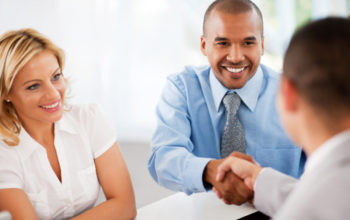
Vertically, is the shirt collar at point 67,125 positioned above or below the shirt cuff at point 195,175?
above

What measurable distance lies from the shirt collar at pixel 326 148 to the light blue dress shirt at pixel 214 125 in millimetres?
1034

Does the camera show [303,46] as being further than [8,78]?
No

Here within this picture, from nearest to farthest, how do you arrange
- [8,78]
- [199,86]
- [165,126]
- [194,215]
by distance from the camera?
[194,215] < [8,78] < [165,126] < [199,86]

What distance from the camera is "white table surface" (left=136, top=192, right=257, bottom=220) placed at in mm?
1454

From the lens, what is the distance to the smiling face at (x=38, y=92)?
161cm

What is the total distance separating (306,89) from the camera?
806 mm

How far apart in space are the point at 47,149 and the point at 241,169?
0.77m

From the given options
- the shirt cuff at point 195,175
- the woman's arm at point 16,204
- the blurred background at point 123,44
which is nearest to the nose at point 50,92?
the woman's arm at point 16,204

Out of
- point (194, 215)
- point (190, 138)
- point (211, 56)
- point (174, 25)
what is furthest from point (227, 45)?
point (174, 25)

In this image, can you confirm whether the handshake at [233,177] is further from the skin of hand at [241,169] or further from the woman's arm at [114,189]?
the woman's arm at [114,189]

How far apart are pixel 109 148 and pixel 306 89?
3.70 feet

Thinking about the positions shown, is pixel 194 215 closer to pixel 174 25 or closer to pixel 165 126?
pixel 165 126

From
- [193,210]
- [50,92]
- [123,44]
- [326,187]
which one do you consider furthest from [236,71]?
[123,44]

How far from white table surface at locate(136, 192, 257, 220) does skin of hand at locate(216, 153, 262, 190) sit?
0.09 metres
